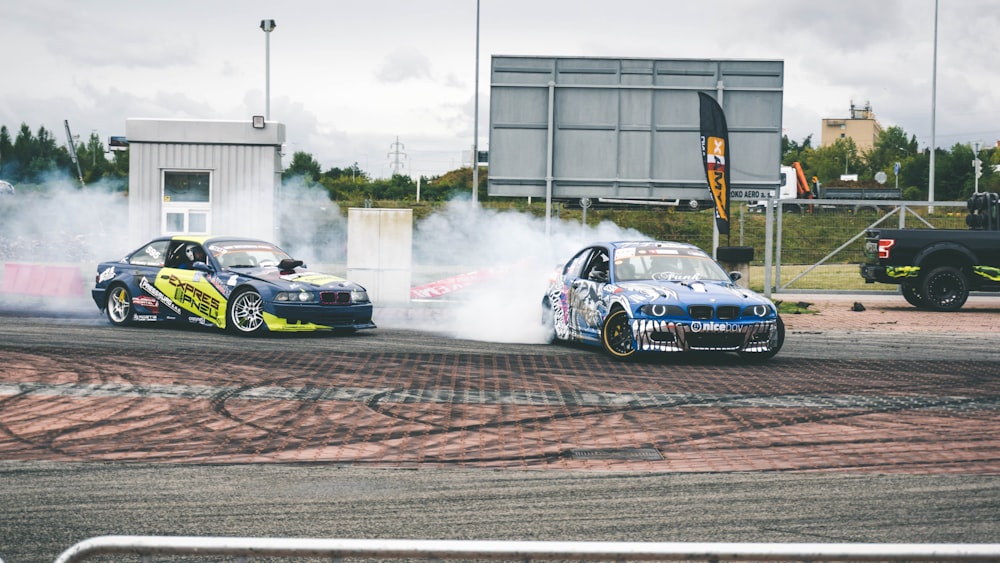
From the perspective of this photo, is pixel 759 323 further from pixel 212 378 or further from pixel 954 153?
pixel 954 153

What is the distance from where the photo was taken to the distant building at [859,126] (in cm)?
15175

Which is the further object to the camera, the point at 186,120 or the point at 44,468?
the point at 186,120

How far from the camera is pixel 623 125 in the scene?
2212cm

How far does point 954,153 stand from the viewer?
93875 millimetres

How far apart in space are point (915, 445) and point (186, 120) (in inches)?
720

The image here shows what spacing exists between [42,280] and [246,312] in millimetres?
8303

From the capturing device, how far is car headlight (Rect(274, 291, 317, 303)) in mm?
14203

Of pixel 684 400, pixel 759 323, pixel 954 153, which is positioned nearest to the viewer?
pixel 684 400

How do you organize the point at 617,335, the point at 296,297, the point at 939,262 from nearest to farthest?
Answer: the point at 617,335 → the point at 296,297 → the point at 939,262

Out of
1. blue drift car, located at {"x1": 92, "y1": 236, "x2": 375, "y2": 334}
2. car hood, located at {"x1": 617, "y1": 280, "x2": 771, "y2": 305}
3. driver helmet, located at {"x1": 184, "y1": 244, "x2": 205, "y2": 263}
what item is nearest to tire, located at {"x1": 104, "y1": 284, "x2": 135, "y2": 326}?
blue drift car, located at {"x1": 92, "y1": 236, "x2": 375, "y2": 334}

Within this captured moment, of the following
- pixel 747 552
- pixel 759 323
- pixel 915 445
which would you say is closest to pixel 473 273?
pixel 759 323

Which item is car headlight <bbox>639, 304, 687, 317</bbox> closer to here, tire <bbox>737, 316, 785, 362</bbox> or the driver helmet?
tire <bbox>737, 316, 785, 362</bbox>

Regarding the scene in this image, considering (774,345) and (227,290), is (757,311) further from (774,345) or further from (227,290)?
(227,290)

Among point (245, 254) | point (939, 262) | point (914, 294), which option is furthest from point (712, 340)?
point (914, 294)
